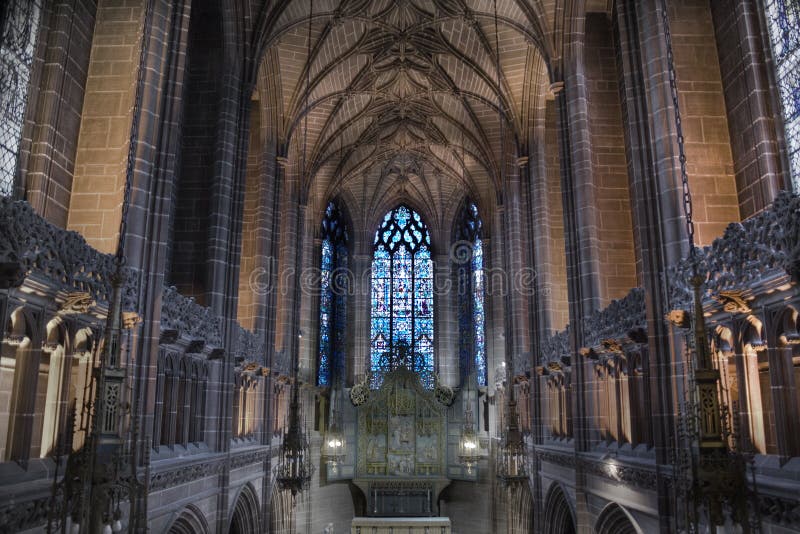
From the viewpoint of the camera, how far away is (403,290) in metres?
38.3

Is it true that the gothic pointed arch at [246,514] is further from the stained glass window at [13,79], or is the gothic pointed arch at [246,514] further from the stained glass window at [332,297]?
the stained glass window at [332,297]

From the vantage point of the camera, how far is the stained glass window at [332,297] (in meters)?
36.0

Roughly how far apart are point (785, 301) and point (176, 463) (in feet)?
37.1

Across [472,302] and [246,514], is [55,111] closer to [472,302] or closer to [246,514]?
[246,514]

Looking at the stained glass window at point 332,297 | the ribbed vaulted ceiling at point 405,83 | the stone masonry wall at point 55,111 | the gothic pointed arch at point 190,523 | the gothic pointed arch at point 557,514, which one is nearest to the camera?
the stone masonry wall at point 55,111

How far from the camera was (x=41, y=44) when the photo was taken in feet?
39.8

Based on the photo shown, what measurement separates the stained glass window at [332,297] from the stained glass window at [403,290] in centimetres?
177

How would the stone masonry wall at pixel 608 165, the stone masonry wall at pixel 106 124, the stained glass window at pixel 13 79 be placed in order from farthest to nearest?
the stone masonry wall at pixel 608 165 → the stone masonry wall at pixel 106 124 → the stained glass window at pixel 13 79

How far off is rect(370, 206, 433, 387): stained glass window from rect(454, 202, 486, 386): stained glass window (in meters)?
1.80

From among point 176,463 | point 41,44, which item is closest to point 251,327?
point 176,463

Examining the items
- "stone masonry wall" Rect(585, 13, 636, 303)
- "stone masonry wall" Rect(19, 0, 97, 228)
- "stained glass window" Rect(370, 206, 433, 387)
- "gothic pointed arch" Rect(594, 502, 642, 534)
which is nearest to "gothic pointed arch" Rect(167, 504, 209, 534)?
"stone masonry wall" Rect(19, 0, 97, 228)

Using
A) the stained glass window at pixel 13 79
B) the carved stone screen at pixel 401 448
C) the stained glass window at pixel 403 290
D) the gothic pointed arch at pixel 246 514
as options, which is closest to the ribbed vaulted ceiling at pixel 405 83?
the stained glass window at pixel 403 290

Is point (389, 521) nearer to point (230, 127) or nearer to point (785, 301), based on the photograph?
point (230, 127)

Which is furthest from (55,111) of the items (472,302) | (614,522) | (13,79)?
(472,302)
